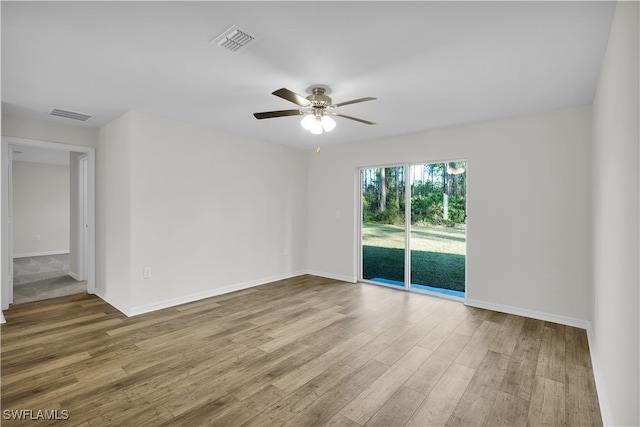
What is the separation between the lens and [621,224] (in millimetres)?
1644

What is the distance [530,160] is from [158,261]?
469 centimetres

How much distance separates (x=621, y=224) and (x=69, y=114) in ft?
16.9

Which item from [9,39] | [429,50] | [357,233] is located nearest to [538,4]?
[429,50]

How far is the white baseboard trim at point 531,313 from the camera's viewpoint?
335 centimetres

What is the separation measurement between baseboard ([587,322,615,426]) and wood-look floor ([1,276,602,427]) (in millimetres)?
55

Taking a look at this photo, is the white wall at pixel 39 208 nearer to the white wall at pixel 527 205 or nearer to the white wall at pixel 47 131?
the white wall at pixel 47 131

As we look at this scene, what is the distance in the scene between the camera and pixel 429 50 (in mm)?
2168

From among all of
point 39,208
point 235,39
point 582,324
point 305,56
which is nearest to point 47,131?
point 235,39

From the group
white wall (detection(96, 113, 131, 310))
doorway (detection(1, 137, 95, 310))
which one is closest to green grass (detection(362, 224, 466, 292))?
white wall (detection(96, 113, 131, 310))

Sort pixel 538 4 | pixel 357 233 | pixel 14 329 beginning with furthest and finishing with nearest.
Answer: pixel 357 233
pixel 14 329
pixel 538 4

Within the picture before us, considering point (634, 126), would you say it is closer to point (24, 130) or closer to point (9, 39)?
point (9, 39)

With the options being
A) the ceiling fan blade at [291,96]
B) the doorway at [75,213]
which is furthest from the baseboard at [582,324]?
the doorway at [75,213]

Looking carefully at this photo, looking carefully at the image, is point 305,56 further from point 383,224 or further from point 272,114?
point 383,224

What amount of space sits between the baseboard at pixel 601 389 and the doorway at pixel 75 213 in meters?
5.60
